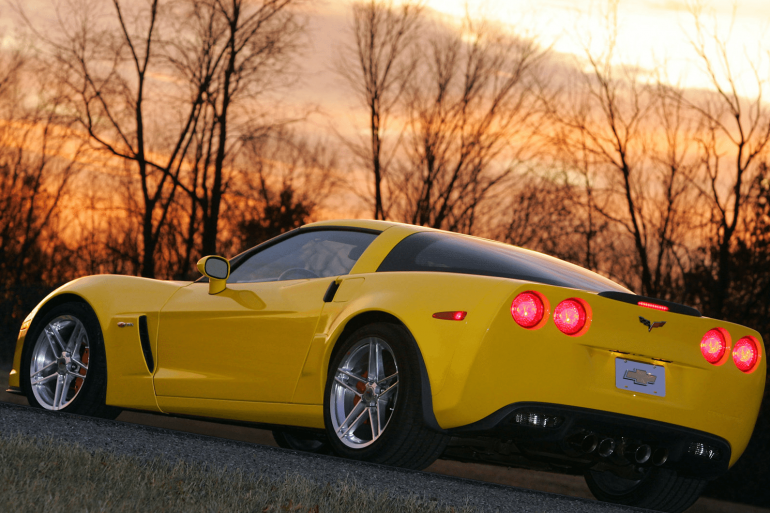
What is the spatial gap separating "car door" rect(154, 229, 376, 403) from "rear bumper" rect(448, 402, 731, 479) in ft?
3.81

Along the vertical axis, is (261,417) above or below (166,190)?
below

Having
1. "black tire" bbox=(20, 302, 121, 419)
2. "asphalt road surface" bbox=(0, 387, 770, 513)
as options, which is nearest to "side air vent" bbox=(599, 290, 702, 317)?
"asphalt road surface" bbox=(0, 387, 770, 513)

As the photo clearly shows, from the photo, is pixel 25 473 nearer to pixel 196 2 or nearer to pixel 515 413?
pixel 515 413

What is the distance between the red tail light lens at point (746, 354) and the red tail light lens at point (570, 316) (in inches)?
42.4

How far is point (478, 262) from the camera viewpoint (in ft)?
15.8

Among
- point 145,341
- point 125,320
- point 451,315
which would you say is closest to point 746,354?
point 451,315

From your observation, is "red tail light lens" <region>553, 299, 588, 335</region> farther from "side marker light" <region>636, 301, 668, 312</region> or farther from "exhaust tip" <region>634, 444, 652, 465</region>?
"exhaust tip" <region>634, 444, 652, 465</region>

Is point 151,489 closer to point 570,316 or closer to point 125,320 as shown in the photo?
point 570,316

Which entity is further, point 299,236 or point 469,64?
point 469,64

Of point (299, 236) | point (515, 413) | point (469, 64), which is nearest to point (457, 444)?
point (515, 413)

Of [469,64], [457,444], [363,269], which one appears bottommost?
[457,444]

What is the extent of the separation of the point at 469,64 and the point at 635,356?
15.5 meters

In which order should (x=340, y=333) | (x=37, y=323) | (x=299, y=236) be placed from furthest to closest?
1. (x=37, y=323)
2. (x=299, y=236)
3. (x=340, y=333)

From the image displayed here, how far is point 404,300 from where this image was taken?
4.53 meters
